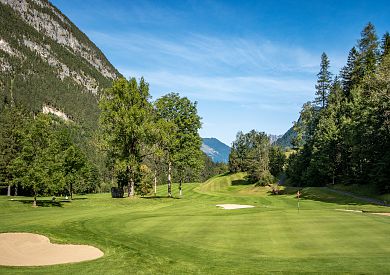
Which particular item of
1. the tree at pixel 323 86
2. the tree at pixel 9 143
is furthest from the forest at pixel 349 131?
the tree at pixel 9 143

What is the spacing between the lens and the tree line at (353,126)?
47094mm

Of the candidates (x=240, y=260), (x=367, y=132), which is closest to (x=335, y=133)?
(x=367, y=132)

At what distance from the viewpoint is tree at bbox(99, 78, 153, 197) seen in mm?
41812

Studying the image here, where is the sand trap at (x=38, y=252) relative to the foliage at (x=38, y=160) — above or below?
below

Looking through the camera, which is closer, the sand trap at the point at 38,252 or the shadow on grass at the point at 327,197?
the sand trap at the point at 38,252

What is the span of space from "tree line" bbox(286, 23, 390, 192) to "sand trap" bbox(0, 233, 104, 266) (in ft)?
138

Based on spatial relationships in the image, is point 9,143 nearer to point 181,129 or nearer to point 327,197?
point 181,129

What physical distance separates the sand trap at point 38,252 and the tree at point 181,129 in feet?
97.9

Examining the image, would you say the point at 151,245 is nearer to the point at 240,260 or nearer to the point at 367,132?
the point at 240,260

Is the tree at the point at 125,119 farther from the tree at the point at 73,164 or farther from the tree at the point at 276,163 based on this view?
the tree at the point at 276,163

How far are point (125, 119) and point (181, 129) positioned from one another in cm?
1035

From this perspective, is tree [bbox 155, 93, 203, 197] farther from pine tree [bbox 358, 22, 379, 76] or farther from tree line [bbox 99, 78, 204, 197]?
pine tree [bbox 358, 22, 379, 76]

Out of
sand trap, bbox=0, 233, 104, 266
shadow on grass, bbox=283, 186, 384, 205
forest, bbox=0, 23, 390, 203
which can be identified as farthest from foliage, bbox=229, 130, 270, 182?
sand trap, bbox=0, 233, 104, 266

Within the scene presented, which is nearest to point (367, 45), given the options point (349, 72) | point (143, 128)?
point (349, 72)
